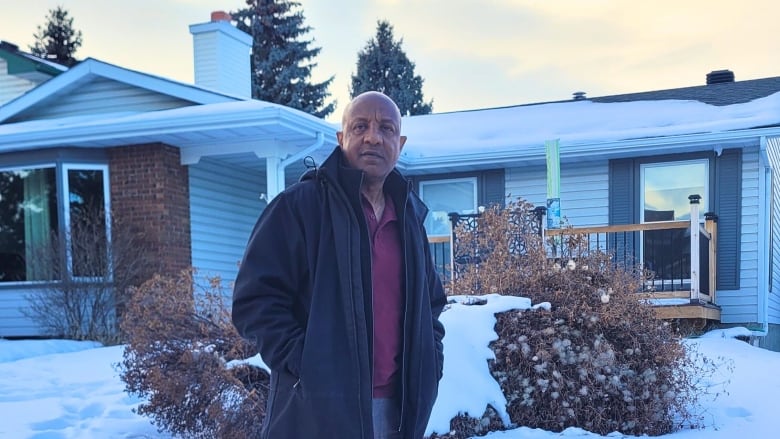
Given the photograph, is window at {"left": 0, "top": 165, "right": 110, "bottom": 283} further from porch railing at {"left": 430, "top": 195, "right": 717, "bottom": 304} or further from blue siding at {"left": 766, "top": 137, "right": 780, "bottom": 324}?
blue siding at {"left": 766, "top": 137, "right": 780, "bottom": 324}

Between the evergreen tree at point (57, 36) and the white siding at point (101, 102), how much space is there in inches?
1024

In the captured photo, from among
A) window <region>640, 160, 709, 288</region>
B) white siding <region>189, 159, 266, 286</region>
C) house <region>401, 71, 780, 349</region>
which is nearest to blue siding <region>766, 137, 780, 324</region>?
house <region>401, 71, 780, 349</region>

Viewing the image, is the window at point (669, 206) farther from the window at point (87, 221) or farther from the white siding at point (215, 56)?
the white siding at point (215, 56)

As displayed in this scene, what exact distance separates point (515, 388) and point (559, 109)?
30.2ft

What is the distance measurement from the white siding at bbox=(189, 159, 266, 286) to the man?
316 inches

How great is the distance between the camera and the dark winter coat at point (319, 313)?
1.80 m

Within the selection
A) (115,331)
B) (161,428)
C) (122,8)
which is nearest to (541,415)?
(161,428)

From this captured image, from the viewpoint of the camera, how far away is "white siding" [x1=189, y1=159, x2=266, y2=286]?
10039mm

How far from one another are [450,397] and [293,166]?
7230mm

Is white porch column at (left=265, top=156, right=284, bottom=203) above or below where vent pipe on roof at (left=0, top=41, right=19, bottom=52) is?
below

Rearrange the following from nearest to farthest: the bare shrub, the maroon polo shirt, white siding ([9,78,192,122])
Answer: the maroon polo shirt, the bare shrub, white siding ([9,78,192,122])

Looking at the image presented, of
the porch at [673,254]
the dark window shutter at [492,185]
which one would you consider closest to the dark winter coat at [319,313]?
the porch at [673,254]

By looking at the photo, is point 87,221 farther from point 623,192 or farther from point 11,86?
point 11,86

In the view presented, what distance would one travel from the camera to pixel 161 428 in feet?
14.5
